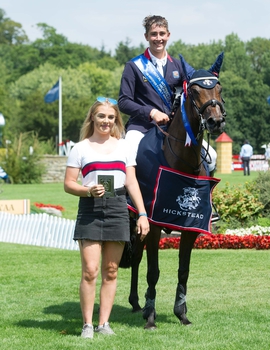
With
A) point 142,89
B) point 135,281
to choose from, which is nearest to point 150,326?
point 135,281

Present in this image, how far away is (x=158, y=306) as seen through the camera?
8227 millimetres

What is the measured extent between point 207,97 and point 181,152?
0.74m

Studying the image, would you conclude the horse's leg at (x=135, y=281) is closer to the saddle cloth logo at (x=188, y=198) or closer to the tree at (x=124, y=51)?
the saddle cloth logo at (x=188, y=198)

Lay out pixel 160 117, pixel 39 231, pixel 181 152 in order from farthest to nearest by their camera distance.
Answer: pixel 39 231, pixel 160 117, pixel 181 152

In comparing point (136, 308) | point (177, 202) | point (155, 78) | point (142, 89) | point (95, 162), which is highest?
point (155, 78)

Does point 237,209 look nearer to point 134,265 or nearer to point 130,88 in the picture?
point 134,265

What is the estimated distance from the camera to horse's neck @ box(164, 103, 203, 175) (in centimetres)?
Result: 705

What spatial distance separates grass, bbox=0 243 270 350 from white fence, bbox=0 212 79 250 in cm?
287

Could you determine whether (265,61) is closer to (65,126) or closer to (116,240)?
(65,126)

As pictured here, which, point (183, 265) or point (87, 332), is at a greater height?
point (183, 265)

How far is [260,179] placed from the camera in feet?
54.1

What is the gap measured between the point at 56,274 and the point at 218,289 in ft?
9.02

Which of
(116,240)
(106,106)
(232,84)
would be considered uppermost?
(232,84)

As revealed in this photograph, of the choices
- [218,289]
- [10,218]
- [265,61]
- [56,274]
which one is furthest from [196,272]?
[265,61]
